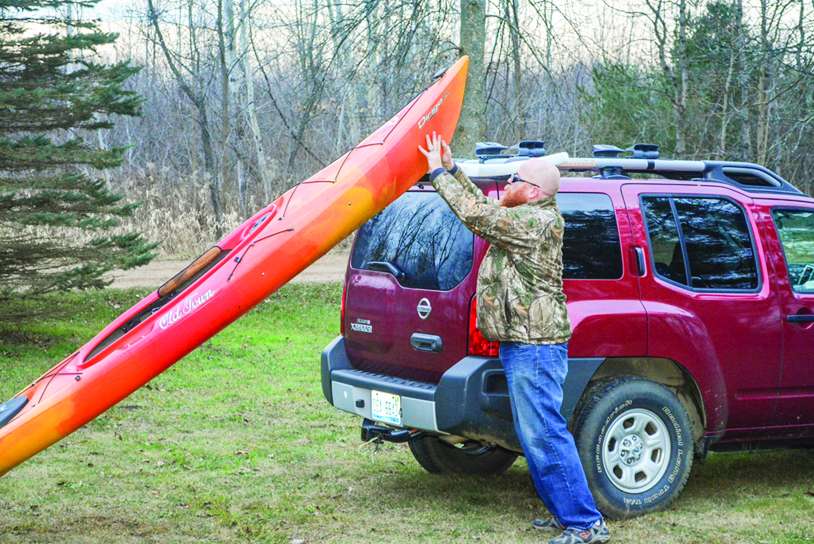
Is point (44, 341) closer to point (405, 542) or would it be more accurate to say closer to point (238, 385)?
point (238, 385)

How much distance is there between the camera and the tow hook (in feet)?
20.2

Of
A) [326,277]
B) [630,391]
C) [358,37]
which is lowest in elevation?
[326,277]

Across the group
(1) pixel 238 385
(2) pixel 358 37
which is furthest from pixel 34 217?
(2) pixel 358 37

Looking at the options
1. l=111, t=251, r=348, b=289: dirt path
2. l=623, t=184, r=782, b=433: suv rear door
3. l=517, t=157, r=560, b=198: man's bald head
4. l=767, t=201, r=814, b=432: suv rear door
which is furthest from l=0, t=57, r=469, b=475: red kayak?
l=111, t=251, r=348, b=289: dirt path

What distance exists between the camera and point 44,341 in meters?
13.7

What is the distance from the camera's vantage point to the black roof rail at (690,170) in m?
6.35

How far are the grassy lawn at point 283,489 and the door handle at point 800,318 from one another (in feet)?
3.60

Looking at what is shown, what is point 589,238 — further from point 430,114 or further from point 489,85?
point 489,85

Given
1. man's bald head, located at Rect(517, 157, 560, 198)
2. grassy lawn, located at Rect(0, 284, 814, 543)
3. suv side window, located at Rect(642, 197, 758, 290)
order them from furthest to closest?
suv side window, located at Rect(642, 197, 758, 290), grassy lawn, located at Rect(0, 284, 814, 543), man's bald head, located at Rect(517, 157, 560, 198)

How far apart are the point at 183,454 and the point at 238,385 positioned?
3240mm

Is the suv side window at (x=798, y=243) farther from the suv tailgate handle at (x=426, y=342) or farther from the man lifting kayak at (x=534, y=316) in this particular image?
the suv tailgate handle at (x=426, y=342)

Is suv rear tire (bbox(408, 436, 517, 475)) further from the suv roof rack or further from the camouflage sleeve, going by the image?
the camouflage sleeve

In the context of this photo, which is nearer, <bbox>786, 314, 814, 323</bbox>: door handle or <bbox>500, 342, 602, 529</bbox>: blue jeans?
<bbox>500, 342, 602, 529</bbox>: blue jeans

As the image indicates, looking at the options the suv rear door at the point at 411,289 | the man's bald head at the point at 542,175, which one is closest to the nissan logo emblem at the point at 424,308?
the suv rear door at the point at 411,289
